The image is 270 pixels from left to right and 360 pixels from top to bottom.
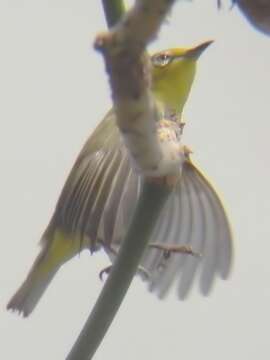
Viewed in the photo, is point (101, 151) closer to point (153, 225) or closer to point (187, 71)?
point (187, 71)

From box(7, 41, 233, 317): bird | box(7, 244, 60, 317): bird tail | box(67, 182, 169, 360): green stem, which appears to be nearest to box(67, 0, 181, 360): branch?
box(67, 182, 169, 360): green stem

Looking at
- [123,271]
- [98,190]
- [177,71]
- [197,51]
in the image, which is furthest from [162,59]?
[123,271]

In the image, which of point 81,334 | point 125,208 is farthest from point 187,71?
point 81,334

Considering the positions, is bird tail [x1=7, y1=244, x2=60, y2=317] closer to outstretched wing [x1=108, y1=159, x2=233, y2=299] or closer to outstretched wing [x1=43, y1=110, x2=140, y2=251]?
outstretched wing [x1=108, y1=159, x2=233, y2=299]

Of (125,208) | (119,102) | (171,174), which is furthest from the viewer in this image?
(125,208)

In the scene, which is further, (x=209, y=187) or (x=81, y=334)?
(x=209, y=187)

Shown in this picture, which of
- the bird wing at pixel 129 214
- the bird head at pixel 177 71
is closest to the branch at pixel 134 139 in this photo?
the bird wing at pixel 129 214

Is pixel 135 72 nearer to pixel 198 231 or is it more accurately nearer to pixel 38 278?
pixel 198 231
